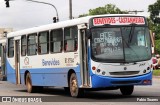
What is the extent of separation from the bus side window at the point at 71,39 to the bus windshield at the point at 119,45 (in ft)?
3.97

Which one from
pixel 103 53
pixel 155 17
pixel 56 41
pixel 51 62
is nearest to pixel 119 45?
pixel 103 53

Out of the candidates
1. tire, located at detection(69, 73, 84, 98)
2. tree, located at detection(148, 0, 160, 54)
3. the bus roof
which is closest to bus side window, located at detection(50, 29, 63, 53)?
the bus roof

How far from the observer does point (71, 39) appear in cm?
1991

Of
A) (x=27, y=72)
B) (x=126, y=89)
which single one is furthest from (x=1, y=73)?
(x=126, y=89)

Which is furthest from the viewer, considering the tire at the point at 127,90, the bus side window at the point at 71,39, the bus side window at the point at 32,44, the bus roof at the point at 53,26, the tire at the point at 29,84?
the tire at the point at 29,84

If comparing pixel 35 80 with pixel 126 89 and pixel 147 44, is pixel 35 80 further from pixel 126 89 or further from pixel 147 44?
pixel 147 44

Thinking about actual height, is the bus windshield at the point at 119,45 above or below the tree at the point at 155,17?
below

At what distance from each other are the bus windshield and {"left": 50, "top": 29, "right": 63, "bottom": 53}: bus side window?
2635mm

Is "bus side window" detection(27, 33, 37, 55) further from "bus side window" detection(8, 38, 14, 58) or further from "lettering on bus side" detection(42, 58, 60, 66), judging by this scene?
"bus side window" detection(8, 38, 14, 58)

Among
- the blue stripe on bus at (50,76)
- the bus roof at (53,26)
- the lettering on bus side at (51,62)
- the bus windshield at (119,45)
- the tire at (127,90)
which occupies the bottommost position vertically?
the tire at (127,90)

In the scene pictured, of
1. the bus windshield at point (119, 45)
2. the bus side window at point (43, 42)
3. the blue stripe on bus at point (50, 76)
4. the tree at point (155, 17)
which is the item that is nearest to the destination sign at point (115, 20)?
the bus windshield at point (119, 45)

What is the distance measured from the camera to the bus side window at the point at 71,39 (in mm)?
19547

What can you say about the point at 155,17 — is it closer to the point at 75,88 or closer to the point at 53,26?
the point at 53,26

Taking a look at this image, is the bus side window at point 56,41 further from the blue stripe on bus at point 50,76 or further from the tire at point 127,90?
the tire at point 127,90
